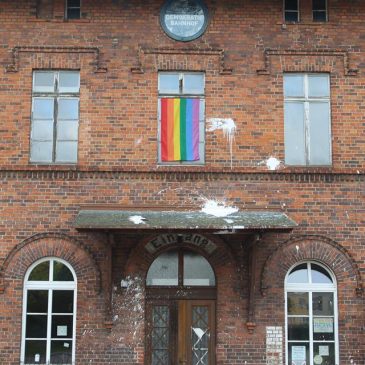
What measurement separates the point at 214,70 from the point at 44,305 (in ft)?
18.6

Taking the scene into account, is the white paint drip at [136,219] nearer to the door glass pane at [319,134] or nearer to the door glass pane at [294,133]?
the door glass pane at [294,133]

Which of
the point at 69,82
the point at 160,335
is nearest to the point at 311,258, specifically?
the point at 160,335

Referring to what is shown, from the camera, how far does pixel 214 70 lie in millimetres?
13898

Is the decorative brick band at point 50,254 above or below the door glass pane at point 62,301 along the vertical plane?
above

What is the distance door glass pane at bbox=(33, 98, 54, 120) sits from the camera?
13781 mm

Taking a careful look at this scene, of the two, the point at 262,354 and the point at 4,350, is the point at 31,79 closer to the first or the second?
the point at 4,350

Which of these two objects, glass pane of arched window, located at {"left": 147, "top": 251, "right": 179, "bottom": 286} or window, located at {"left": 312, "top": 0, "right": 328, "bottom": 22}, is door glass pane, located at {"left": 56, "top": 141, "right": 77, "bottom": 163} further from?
window, located at {"left": 312, "top": 0, "right": 328, "bottom": 22}

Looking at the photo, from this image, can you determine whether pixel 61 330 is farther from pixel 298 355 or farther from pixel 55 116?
pixel 298 355

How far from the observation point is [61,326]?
513 inches

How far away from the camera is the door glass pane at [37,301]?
1307cm

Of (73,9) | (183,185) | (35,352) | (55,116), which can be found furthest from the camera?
(73,9)

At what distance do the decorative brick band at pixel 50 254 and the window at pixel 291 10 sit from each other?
20.5 feet

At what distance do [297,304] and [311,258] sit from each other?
92cm

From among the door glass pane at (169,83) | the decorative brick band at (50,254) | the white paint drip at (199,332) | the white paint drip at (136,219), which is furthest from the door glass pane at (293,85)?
the decorative brick band at (50,254)
